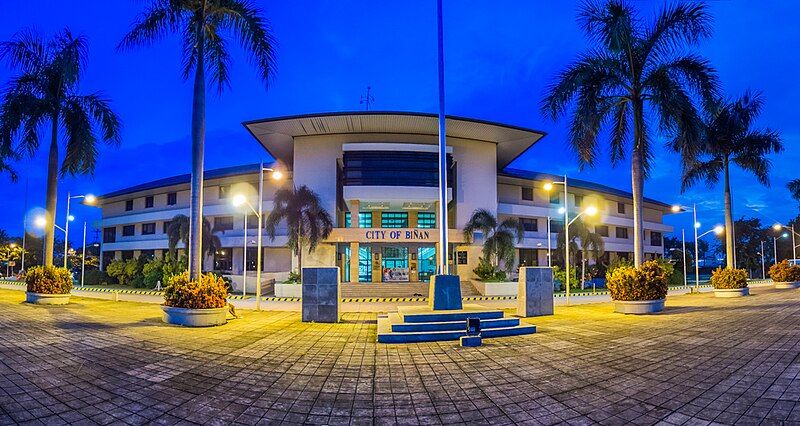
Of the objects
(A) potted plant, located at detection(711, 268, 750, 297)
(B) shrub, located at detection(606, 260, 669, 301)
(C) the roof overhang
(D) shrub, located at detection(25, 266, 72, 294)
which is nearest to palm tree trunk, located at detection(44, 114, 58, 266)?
(D) shrub, located at detection(25, 266, 72, 294)

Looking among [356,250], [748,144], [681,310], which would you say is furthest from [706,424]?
[356,250]

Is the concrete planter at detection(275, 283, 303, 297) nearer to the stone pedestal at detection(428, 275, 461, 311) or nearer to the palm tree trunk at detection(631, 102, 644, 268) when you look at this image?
the stone pedestal at detection(428, 275, 461, 311)

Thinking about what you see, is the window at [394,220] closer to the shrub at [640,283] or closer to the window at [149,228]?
the shrub at [640,283]

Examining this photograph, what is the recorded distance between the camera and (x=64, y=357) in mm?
8469

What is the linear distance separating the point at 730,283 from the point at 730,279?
0.22m

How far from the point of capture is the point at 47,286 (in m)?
18.7

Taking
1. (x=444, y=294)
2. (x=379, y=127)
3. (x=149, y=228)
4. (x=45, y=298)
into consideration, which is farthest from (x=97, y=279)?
(x=444, y=294)

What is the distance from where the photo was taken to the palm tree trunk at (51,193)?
781 inches

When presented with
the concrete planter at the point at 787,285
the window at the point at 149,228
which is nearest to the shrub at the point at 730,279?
the concrete planter at the point at 787,285

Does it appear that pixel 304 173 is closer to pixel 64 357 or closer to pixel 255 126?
pixel 255 126

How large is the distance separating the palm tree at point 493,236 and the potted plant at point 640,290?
15.5 meters

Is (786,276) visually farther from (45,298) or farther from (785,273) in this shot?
(45,298)

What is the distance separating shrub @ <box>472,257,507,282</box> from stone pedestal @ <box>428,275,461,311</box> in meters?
19.2

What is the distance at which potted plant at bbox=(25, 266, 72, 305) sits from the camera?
18625mm
